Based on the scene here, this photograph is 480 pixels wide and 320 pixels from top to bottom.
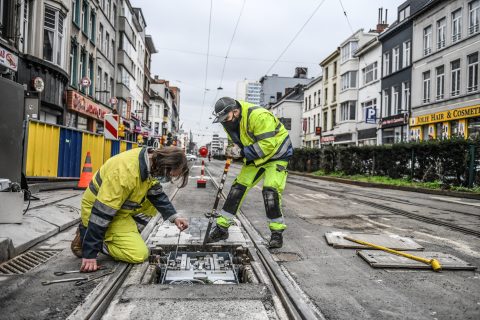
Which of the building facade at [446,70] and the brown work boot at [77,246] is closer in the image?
the brown work boot at [77,246]

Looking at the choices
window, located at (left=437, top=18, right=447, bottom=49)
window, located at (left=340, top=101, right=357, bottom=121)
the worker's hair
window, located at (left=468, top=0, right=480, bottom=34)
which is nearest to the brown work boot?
the worker's hair

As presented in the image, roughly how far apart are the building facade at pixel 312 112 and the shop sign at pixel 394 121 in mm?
17522

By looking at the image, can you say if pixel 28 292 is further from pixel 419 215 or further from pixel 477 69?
pixel 477 69

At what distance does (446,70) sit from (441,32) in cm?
279

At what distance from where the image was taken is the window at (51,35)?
1920cm

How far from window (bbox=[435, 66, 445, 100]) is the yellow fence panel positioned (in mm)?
23381

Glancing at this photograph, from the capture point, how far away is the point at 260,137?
16.1 ft

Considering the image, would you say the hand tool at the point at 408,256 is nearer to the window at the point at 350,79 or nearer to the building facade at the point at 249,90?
the window at the point at 350,79

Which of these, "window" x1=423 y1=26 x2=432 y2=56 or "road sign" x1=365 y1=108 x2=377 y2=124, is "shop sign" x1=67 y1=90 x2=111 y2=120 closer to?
"road sign" x1=365 y1=108 x2=377 y2=124

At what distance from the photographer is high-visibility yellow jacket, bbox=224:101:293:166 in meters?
4.89

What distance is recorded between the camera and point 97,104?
93.4 feet

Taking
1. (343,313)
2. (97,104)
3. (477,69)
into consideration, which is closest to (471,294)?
(343,313)

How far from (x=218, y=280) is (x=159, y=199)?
Answer: 47.1 inches

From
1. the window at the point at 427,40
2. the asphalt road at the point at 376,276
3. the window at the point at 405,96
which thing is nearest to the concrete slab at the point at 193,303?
the asphalt road at the point at 376,276
